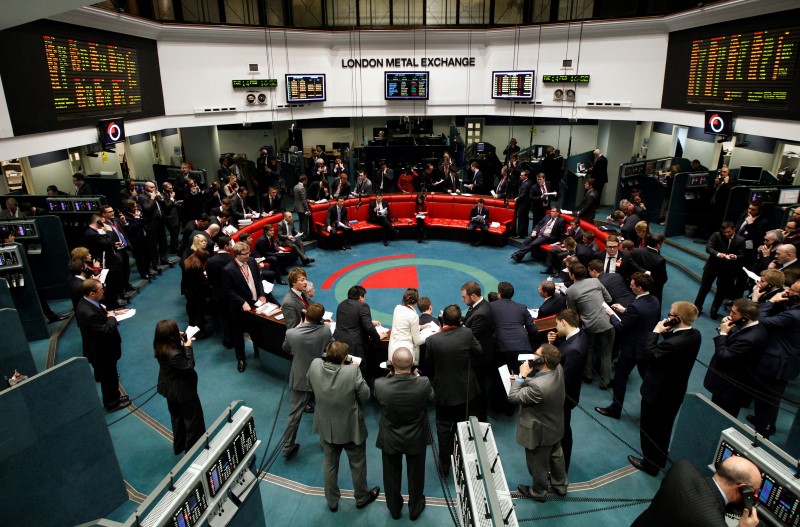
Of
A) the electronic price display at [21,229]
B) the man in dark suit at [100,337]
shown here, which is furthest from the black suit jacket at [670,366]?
the electronic price display at [21,229]

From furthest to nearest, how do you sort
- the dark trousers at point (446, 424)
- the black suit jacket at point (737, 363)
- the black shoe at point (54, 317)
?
the black shoe at point (54, 317) → the dark trousers at point (446, 424) → the black suit jacket at point (737, 363)

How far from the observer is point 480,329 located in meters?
5.25

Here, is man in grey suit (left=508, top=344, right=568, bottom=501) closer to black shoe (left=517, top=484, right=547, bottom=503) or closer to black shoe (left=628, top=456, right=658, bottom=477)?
black shoe (left=517, top=484, right=547, bottom=503)

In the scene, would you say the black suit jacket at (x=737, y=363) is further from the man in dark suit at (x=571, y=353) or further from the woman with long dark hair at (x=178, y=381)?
the woman with long dark hair at (x=178, y=381)

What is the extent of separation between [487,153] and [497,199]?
396 centimetres

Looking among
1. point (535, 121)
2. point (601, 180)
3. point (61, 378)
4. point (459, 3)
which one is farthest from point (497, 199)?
point (61, 378)

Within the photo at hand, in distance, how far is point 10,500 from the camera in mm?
3857

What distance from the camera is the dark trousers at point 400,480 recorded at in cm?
427

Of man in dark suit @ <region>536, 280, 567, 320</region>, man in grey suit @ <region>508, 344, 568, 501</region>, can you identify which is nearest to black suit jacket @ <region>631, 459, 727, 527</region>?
man in grey suit @ <region>508, 344, 568, 501</region>

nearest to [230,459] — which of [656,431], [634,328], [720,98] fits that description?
[656,431]

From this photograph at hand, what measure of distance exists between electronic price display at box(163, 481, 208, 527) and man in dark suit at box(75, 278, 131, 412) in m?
3.37

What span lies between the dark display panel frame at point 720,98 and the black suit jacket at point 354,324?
27.8ft

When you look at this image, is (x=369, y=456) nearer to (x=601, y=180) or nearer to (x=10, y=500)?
(x=10, y=500)

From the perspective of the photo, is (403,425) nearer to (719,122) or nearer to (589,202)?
(589,202)
